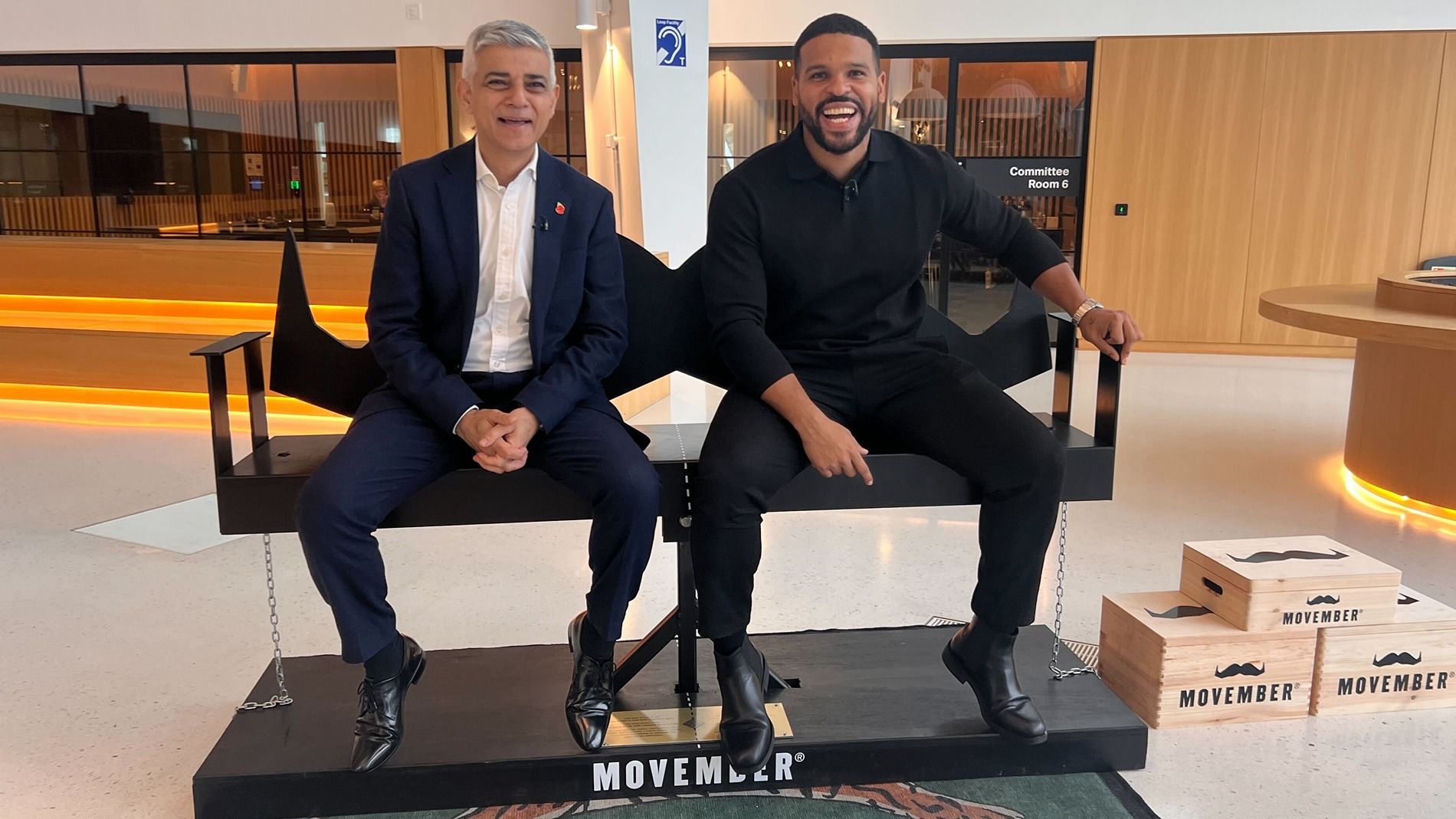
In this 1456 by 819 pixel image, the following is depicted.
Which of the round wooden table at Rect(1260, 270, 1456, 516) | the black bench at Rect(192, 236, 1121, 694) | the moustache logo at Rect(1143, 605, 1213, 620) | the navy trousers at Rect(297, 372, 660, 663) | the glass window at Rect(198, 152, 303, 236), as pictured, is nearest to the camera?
the navy trousers at Rect(297, 372, 660, 663)

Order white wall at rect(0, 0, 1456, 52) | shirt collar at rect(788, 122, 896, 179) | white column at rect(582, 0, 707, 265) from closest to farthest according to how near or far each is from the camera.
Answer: shirt collar at rect(788, 122, 896, 179)
white column at rect(582, 0, 707, 265)
white wall at rect(0, 0, 1456, 52)

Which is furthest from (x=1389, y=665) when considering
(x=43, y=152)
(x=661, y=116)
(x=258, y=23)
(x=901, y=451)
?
(x=43, y=152)

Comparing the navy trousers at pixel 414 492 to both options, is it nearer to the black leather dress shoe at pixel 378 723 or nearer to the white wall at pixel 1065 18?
the black leather dress shoe at pixel 378 723

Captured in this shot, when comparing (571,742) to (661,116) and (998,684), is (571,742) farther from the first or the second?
(661,116)

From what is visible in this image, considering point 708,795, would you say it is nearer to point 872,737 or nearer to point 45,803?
point 872,737

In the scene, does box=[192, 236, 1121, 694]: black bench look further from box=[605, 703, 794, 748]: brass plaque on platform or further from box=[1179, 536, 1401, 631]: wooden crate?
box=[1179, 536, 1401, 631]: wooden crate

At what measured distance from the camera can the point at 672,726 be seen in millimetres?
2281

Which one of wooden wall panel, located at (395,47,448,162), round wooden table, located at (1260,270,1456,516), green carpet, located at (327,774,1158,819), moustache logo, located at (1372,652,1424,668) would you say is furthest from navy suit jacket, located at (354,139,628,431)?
wooden wall panel, located at (395,47,448,162)

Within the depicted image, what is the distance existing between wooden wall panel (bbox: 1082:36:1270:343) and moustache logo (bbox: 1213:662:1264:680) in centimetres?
555

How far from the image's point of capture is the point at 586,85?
6.99 m

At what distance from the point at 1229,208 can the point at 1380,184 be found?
0.94 m

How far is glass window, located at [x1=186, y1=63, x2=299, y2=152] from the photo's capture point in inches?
306

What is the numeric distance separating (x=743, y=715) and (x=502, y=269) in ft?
3.41

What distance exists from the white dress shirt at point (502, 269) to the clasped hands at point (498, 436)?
0.18 m
